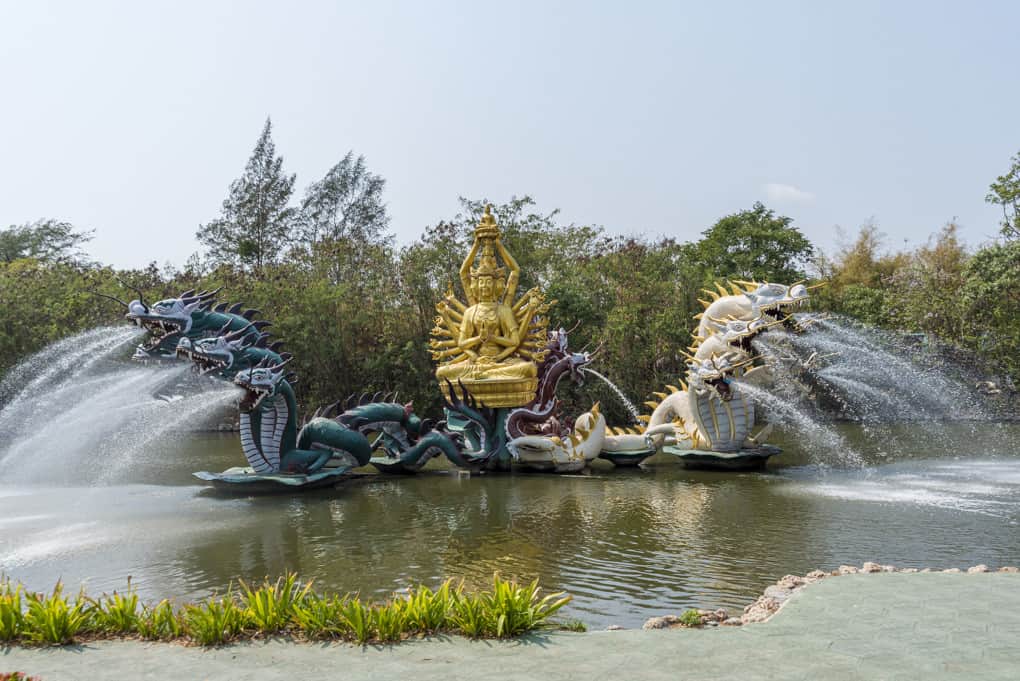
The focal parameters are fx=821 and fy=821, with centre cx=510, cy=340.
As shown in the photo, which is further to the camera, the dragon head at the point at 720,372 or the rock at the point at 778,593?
the dragon head at the point at 720,372

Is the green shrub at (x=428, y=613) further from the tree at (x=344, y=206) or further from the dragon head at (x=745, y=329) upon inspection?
the tree at (x=344, y=206)

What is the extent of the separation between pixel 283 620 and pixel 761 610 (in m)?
Answer: 3.49

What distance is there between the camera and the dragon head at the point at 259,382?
12656 mm

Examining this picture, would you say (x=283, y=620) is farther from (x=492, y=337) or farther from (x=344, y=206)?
(x=344, y=206)

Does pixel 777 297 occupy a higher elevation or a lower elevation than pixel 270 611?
higher

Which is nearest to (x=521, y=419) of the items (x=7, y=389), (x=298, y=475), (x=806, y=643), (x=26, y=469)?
(x=298, y=475)

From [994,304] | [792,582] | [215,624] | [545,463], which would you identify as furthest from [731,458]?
[994,304]

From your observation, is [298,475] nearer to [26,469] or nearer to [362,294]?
→ [26,469]

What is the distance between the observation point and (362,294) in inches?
1176

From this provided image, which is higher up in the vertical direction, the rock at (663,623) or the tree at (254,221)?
the tree at (254,221)

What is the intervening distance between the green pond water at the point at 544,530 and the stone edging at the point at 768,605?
43 centimetres

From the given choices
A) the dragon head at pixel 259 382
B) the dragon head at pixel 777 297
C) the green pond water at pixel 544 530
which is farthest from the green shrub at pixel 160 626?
the dragon head at pixel 777 297

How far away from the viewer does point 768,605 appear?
6.26m

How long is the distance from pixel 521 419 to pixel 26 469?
10.2 metres
